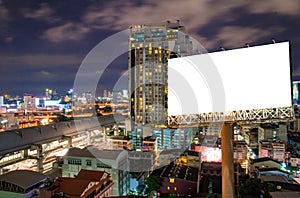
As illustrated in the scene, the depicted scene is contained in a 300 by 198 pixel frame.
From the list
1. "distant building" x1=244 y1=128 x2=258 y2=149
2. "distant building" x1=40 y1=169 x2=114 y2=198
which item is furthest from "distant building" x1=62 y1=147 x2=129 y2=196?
"distant building" x1=244 y1=128 x2=258 y2=149

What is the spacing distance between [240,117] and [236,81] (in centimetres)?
42

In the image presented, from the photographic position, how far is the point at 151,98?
14156mm

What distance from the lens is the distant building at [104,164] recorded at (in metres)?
6.36

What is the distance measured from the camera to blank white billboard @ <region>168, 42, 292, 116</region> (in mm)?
2494

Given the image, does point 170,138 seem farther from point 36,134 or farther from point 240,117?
point 240,117

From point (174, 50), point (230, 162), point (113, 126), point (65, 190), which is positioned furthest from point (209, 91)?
point (113, 126)

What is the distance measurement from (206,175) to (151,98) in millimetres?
6885

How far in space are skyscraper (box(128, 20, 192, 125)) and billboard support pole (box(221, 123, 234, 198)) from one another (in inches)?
424

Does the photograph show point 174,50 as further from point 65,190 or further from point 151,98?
point 65,190

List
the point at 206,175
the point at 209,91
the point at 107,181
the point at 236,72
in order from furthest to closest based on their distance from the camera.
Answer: the point at 206,175 < the point at 107,181 < the point at 209,91 < the point at 236,72

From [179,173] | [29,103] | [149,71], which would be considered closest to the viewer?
[179,173]

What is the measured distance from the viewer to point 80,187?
4.47 meters

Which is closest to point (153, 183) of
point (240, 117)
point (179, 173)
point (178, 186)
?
point (178, 186)

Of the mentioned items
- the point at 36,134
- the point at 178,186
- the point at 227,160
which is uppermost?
the point at 227,160
